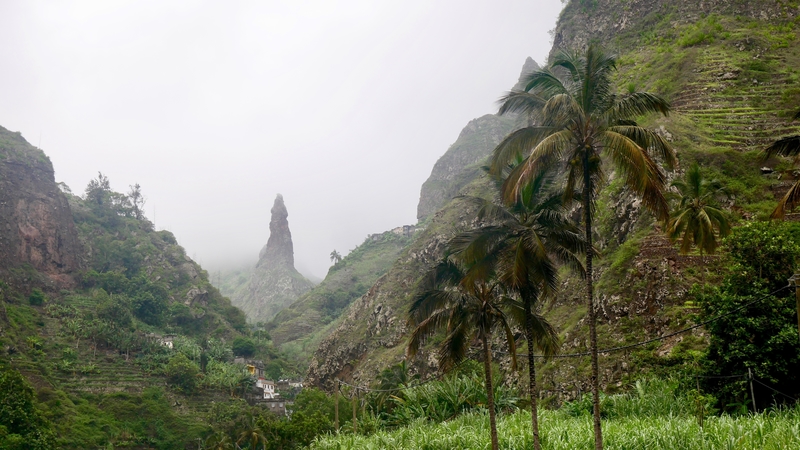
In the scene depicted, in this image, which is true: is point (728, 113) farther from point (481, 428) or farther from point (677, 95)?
point (481, 428)

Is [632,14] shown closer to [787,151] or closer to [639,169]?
[787,151]

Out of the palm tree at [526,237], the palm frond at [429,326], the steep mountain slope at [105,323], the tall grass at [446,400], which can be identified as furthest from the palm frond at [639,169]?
the steep mountain slope at [105,323]

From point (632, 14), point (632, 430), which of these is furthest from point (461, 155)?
point (632, 430)

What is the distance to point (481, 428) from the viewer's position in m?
18.5

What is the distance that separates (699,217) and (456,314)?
13.7m

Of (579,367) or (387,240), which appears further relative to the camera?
(387,240)

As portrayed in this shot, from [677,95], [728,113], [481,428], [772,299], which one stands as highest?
[677,95]

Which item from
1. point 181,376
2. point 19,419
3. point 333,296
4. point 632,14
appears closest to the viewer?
point 19,419

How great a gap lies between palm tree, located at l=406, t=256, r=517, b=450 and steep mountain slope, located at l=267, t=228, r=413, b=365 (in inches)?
3647

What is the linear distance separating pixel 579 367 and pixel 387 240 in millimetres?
109975

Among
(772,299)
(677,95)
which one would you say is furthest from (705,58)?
(772,299)

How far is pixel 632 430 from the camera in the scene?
1338 cm

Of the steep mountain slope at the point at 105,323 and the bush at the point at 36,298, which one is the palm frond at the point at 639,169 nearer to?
the steep mountain slope at the point at 105,323

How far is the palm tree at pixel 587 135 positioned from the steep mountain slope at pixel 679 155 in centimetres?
870
